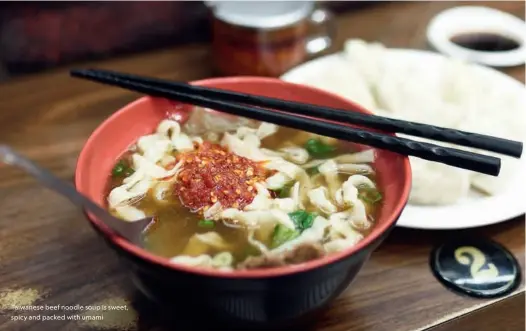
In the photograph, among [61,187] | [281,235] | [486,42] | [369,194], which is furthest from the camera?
[486,42]

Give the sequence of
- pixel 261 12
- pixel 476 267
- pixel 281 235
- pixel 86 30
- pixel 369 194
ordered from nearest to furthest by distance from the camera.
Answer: pixel 281 235 → pixel 369 194 → pixel 476 267 → pixel 261 12 → pixel 86 30

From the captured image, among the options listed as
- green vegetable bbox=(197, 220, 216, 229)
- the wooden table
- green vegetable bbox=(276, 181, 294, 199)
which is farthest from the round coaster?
green vegetable bbox=(197, 220, 216, 229)

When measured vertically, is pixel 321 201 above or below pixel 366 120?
below

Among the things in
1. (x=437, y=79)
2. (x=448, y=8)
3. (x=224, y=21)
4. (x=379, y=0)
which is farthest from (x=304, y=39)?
(x=448, y=8)

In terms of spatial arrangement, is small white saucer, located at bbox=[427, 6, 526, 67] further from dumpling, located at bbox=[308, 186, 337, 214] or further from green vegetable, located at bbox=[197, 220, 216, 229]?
green vegetable, located at bbox=[197, 220, 216, 229]

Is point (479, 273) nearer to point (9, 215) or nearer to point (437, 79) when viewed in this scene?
point (437, 79)

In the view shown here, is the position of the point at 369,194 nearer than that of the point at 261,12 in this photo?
Yes

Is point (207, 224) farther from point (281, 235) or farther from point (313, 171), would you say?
point (313, 171)

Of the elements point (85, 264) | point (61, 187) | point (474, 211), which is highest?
point (61, 187)

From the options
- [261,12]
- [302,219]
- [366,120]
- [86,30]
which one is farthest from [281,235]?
[86,30]

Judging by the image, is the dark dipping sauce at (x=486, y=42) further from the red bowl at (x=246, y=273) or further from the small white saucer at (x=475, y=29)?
the red bowl at (x=246, y=273)
